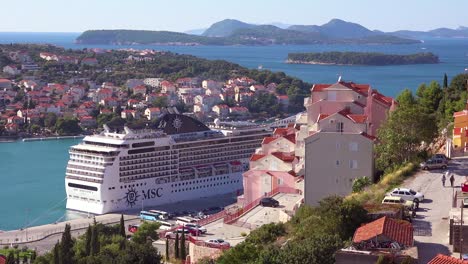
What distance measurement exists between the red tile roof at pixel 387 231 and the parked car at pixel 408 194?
1372mm

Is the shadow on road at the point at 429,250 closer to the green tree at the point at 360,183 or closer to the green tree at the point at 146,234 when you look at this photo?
the green tree at the point at 360,183

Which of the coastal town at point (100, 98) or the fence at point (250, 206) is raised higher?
the fence at point (250, 206)

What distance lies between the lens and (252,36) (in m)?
147

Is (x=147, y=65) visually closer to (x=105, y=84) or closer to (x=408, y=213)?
(x=105, y=84)

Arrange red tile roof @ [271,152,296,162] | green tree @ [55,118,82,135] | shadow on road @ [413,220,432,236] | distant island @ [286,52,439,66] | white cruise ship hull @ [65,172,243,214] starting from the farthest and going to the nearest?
distant island @ [286,52,439,66], green tree @ [55,118,82,135], white cruise ship hull @ [65,172,243,214], red tile roof @ [271,152,296,162], shadow on road @ [413,220,432,236]

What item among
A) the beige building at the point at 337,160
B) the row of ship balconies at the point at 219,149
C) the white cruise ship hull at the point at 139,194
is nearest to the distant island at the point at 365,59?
the row of ship balconies at the point at 219,149

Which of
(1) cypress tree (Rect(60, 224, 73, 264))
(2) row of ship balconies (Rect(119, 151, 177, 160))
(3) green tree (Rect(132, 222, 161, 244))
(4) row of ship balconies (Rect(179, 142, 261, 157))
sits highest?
(1) cypress tree (Rect(60, 224, 73, 264))

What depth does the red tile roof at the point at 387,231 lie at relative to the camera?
6.06 meters

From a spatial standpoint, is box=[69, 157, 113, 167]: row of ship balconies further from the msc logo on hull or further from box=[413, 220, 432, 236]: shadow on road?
box=[413, 220, 432, 236]: shadow on road

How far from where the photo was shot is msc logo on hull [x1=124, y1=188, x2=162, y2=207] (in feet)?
69.1

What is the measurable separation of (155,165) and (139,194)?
1073 millimetres

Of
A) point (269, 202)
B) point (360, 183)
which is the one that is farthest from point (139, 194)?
point (360, 183)

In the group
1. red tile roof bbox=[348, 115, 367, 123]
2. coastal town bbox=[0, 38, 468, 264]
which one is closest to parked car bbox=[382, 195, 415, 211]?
Result: coastal town bbox=[0, 38, 468, 264]

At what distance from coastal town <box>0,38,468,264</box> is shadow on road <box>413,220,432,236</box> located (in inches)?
0.7
